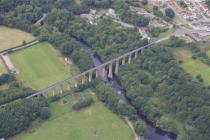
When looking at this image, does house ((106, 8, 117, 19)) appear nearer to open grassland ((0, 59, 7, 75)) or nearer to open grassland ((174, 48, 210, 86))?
open grassland ((174, 48, 210, 86))

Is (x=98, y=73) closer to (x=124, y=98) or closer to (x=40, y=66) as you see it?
(x=124, y=98)

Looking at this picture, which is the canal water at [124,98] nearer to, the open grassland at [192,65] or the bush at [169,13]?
the open grassland at [192,65]

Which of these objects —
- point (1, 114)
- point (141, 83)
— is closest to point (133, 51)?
point (141, 83)

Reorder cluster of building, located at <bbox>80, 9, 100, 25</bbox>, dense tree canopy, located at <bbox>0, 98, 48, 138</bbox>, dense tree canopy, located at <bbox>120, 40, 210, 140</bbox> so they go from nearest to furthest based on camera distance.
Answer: dense tree canopy, located at <bbox>0, 98, 48, 138</bbox> → dense tree canopy, located at <bbox>120, 40, 210, 140</bbox> → cluster of building, located at <bbox>80, 9, 100, 25</bbox>

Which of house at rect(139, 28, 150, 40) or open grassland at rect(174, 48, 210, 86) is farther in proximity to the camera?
house at rect(139, 28, 150, 40)

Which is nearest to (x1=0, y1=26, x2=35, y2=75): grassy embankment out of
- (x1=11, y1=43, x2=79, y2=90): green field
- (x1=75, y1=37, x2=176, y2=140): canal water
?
(x1=11, y1=43, x2=79, y2=90): green field

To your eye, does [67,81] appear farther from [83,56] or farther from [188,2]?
[188,2]
